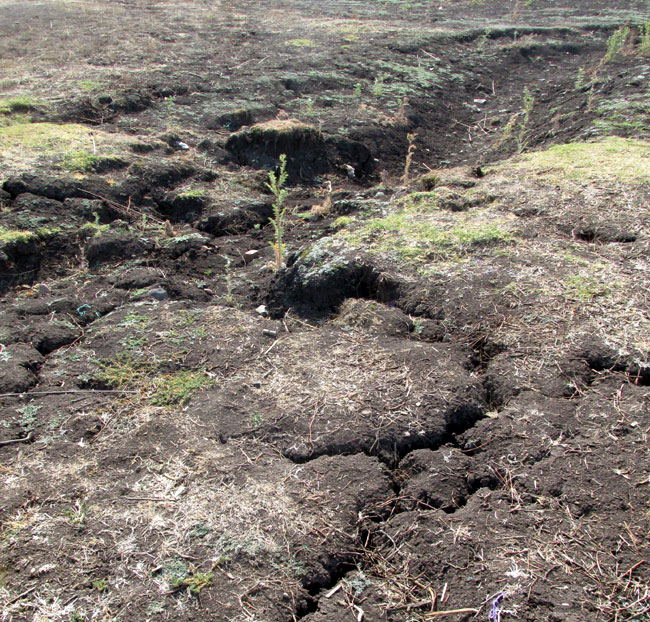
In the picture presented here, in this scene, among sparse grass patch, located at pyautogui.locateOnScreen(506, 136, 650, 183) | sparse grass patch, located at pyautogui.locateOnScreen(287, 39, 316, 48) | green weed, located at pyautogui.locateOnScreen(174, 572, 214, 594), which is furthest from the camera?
sparse grass patch, located at pyautogui.locateOnScreen(287, 39, 316, 48)

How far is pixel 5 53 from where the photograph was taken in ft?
27.0

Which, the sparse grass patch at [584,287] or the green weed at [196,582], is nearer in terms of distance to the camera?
the green weed at [196,582]

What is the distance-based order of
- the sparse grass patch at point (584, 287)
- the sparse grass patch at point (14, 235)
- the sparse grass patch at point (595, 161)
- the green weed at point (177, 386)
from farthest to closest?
the sparse grass patch at point (595, 161)
the sparse grass patch at point (14, 235)
the sparse grass patch at point (584, 287)
the green weed at point (177, 386)

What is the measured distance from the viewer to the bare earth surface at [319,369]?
185 centimetres

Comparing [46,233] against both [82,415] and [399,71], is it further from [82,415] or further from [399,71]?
[399,71]

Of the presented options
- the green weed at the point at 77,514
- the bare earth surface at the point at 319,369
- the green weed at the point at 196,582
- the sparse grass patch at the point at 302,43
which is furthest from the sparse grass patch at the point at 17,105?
the green weed at the point at 196,582

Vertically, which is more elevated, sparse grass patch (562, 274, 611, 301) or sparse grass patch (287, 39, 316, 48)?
sparse grass patch (287, 39, 316, 48)

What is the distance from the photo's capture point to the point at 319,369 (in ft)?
8.98

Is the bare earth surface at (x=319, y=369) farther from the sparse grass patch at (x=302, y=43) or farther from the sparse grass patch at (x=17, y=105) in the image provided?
the sparse grass patch at (x=302, y=43)

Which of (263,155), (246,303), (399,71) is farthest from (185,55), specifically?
(246,303)

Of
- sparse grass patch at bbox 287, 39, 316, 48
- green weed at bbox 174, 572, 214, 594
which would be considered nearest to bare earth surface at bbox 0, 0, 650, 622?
green weed at bbox 174, 572, 214, 594

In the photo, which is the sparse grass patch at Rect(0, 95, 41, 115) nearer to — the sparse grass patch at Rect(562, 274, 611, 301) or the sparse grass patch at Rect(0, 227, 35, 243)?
the sparse grass patch at Rect(0, 227, 35, 243)

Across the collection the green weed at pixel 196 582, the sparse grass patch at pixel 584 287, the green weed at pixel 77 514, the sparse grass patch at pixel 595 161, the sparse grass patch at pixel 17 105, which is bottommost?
the green weed at pixel 77 514

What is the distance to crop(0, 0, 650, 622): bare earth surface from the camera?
72.8 inches
